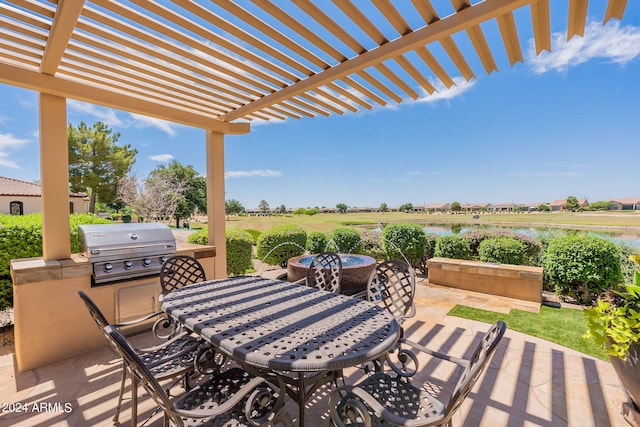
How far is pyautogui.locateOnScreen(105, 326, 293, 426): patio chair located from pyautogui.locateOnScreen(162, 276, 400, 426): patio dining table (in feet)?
0.40

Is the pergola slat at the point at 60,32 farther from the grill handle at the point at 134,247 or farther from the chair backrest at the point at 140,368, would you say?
the chair backrest at the point at 140,368

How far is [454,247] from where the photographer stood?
581 cm

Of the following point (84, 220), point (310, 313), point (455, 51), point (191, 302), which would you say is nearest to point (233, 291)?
point (191, 302)

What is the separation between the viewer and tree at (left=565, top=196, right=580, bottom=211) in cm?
649

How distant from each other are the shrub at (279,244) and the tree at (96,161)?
2082 cm

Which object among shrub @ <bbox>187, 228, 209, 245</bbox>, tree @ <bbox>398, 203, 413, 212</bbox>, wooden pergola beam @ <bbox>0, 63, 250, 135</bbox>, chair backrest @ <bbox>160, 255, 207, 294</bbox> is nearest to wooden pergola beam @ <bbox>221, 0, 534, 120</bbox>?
wooden pergola beam @ <bbox>0, 63, 250, 135</bbox>

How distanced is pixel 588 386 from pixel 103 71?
16.1 feet

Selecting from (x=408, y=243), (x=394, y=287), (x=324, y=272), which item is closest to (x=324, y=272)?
(x=324, y=272)

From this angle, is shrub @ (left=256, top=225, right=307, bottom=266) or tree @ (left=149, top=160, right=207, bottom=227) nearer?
shrub @ (left=256, top=225, right=307, bottom=266)

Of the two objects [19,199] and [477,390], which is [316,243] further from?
[19,199]

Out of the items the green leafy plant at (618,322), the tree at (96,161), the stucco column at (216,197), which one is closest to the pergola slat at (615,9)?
the green leafy plant at (618,322)

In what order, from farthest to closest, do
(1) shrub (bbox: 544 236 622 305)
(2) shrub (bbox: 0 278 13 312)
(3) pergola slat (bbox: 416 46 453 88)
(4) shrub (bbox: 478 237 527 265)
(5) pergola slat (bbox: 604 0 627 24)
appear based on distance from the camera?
(4) shrub (bbox: 478 237 527 265), (1) shrub (bbox: 544 236 622 305), (2) shrub (bbox: 0 278 13 312), (3) pergola slat (bbox: 416 46 453 88), (5) pergola slat (bbox: 604 0 627 24)

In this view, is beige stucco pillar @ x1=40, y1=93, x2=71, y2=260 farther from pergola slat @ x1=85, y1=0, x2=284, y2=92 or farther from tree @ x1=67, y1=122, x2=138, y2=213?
tree @ x1=67, y1=122, x2=138, y2=213

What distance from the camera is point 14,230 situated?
359 centimetres
